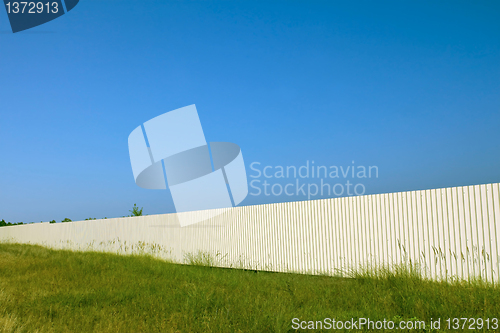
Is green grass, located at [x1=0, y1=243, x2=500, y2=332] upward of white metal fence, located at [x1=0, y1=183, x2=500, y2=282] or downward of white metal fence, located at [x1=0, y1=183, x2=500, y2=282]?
downward

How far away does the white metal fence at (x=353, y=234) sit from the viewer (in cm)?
615

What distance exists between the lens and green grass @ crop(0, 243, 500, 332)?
12.7 ft

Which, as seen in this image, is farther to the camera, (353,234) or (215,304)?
(353,234)

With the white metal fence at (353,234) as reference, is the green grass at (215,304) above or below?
below

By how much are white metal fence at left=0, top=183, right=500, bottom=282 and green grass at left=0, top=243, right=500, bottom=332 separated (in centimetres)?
88

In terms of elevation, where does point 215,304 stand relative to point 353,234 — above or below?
below

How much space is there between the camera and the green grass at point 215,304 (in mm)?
3859

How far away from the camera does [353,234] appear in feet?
26.6

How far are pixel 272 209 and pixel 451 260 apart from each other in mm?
4938

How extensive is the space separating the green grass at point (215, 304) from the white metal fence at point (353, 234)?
88 cm

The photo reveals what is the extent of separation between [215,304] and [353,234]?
451cm

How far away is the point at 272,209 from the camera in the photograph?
1026 centimetres

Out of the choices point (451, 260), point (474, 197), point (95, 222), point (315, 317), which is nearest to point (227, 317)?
point (315, 317)

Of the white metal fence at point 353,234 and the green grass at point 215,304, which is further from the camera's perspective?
the white metal fence at point 353,234
